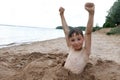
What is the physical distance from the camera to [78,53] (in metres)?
4.45

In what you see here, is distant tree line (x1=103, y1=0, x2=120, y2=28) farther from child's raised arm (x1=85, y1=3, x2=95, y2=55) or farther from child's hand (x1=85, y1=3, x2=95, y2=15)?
child's hand (x1=85, y1=3, x2=95, y2=15)

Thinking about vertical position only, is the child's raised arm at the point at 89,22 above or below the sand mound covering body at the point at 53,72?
above

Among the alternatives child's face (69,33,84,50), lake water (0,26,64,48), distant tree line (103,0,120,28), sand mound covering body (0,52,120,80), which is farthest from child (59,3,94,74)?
distant tree line (103,0,120,28)

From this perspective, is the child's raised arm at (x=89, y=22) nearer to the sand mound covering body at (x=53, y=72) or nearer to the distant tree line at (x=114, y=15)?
the sand mound covering body at (x=53, y=72)

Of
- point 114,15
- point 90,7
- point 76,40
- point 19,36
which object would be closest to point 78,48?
point 76,40

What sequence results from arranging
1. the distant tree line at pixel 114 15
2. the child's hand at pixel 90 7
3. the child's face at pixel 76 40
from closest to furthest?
the child's hand at pixel 90 7 → the child's face at pixel 76 40 → the distant tree line at pixel 114 15

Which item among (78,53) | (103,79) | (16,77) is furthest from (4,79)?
(103,79)

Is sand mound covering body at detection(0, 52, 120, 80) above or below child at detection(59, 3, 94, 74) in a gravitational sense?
below

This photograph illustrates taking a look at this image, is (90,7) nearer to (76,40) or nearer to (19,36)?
(76,40)

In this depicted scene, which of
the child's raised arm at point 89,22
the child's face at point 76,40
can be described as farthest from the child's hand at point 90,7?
the child's face at point 76,40

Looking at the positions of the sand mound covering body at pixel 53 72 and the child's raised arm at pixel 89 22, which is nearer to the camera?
the child's raised arm at pixel 89 22

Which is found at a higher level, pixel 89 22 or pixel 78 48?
pixel 89 22

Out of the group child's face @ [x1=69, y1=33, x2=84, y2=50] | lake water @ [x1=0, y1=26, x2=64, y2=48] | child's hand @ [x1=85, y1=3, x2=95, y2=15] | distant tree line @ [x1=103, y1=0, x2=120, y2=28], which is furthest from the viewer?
distant tree line @ [x1=103, y1=0, x2=120, y2=28]

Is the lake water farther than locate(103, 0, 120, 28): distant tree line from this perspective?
No
